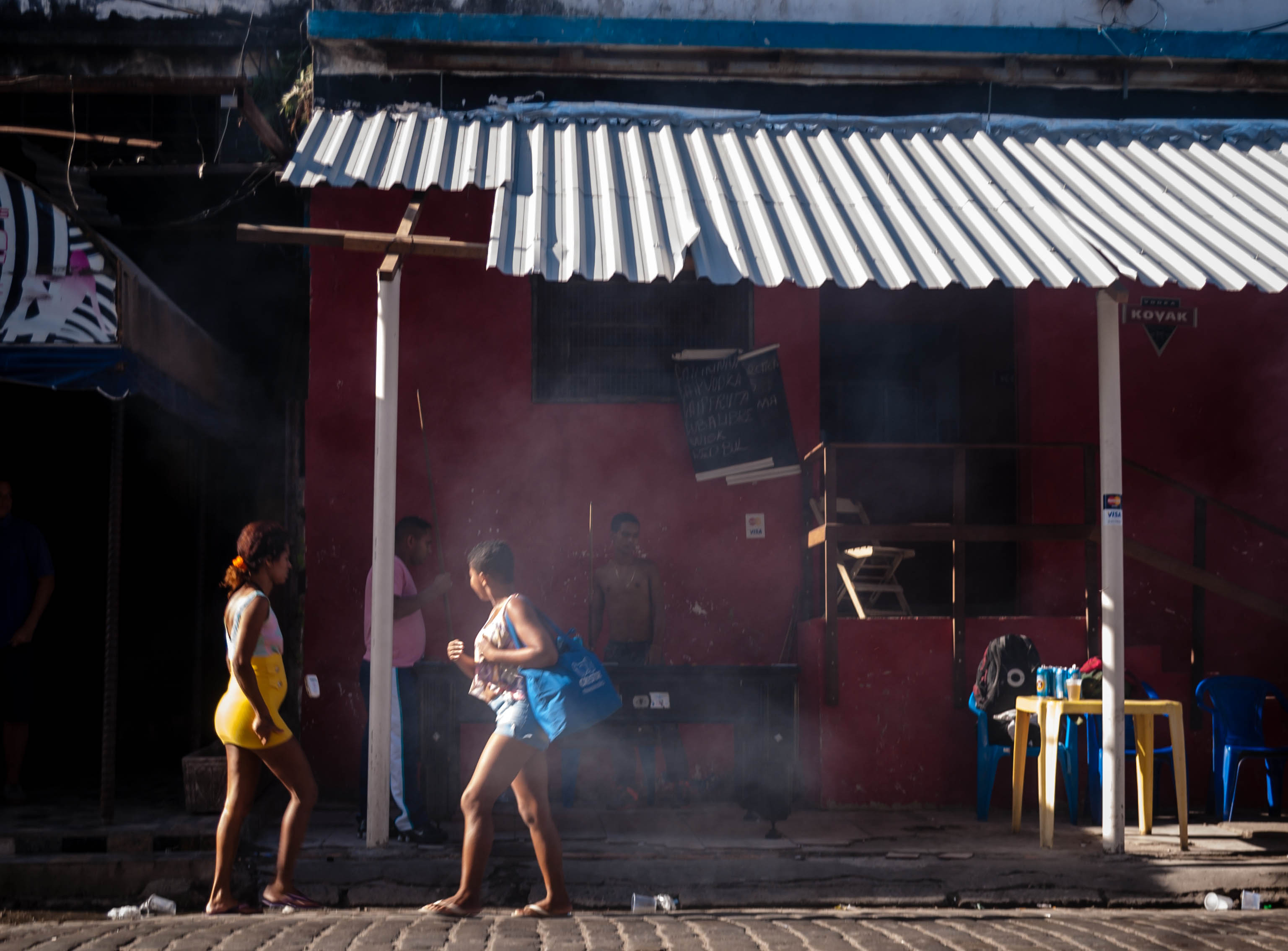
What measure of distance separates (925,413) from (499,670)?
19.0 ft

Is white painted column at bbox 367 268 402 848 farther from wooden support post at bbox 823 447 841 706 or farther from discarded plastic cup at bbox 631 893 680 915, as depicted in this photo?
wooden support post at bbox 823 447 841 706

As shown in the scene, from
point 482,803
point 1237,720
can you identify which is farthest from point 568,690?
point 1237,720

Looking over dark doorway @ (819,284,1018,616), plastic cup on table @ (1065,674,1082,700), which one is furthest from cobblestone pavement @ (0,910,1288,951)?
dark doorway @ (819,284,1018,616)

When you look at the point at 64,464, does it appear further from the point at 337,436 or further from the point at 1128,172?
the point at 1128,172

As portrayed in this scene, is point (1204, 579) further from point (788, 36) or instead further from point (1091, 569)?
point (788, 36)

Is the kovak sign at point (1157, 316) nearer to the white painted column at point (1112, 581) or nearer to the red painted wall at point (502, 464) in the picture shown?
the white painted column at point (1112, 581)

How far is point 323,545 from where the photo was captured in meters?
8.23

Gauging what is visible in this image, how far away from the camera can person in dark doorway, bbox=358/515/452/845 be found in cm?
650

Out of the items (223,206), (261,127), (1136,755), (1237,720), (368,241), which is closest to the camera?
(368,241)

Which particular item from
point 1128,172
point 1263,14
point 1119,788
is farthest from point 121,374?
point 1263,14

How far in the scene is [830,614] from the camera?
7.83 metres

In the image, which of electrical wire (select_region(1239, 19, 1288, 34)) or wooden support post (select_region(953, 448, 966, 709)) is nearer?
wooden support post (select_region(953, 448, 966, 709))

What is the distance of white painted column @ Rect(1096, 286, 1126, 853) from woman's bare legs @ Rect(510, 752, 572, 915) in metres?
3.28

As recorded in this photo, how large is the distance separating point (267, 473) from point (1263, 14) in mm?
9042
